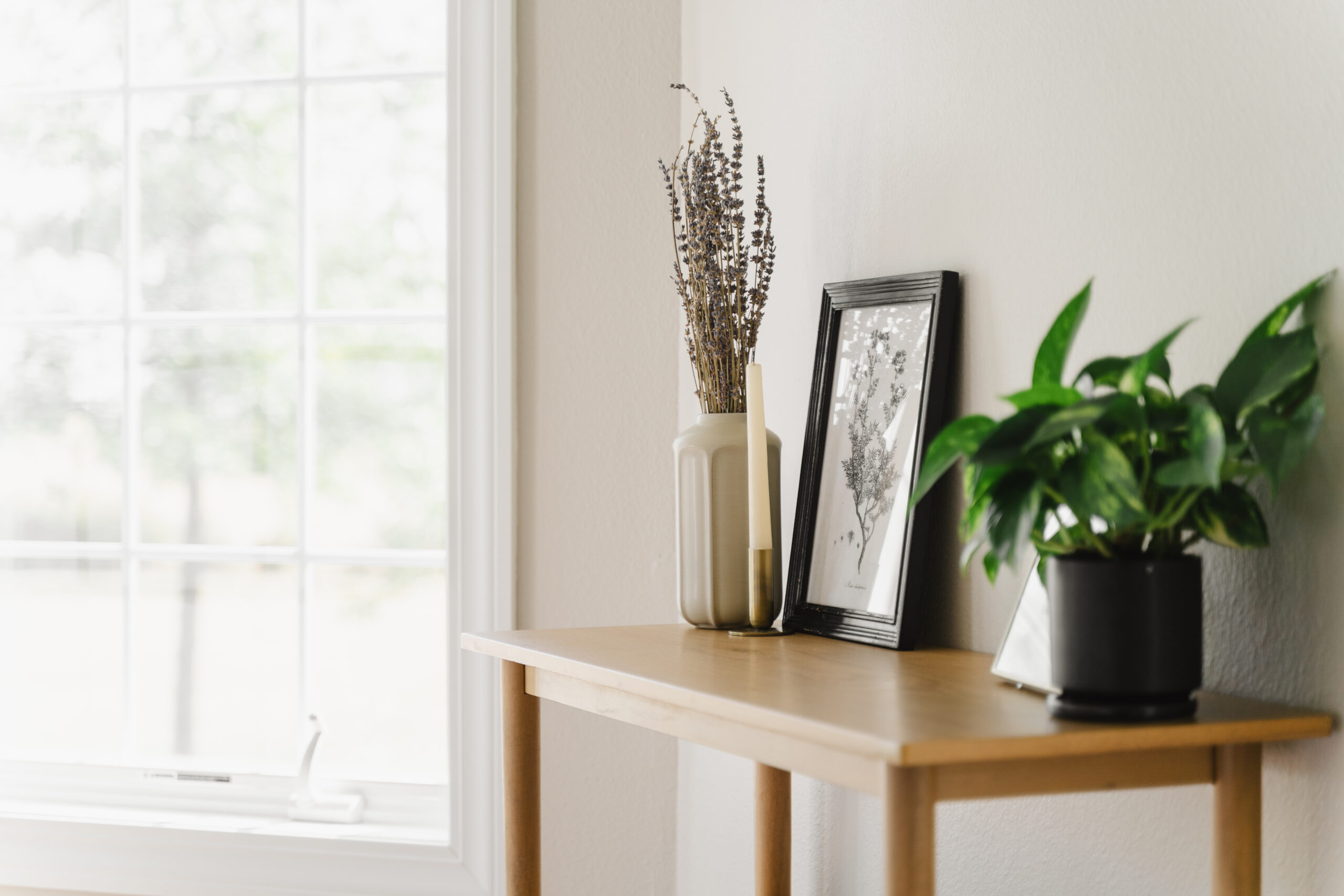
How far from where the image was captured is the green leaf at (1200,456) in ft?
2.54

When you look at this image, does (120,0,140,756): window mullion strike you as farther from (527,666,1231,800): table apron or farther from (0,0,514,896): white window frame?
(527,666,1231,800): table apron

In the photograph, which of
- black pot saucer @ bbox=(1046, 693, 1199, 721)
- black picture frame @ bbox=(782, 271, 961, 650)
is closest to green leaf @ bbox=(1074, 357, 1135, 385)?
black pot saucer @ bbox=(1046, 693, 1199, 721)

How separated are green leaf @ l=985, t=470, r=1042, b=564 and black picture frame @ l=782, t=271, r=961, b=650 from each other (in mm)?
404

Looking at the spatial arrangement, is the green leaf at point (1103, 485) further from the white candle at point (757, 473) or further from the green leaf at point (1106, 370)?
the white candle at point (757, 473)

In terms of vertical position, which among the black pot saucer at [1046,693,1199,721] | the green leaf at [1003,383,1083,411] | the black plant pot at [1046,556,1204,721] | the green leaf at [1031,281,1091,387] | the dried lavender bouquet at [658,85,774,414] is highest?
the dried lavender bouquet at [658,85,774,414]

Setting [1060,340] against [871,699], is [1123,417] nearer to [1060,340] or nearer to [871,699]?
[1060,340]

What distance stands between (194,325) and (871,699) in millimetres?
1726

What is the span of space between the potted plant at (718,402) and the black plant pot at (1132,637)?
0.58m

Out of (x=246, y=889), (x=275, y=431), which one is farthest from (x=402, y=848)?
(x=275, y=431)

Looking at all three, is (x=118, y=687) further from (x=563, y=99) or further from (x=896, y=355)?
(x=896, y=355)

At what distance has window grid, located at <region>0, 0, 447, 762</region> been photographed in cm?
219

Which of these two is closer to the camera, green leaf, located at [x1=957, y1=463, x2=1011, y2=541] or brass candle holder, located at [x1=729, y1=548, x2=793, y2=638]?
green leaf, located at [x1=957, y1=463, x2=1011, y2=541]

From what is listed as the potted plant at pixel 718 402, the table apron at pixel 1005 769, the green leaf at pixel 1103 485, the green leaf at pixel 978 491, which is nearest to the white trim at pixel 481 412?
the potted plant at pixel 718 402

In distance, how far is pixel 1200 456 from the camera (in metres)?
0.79
